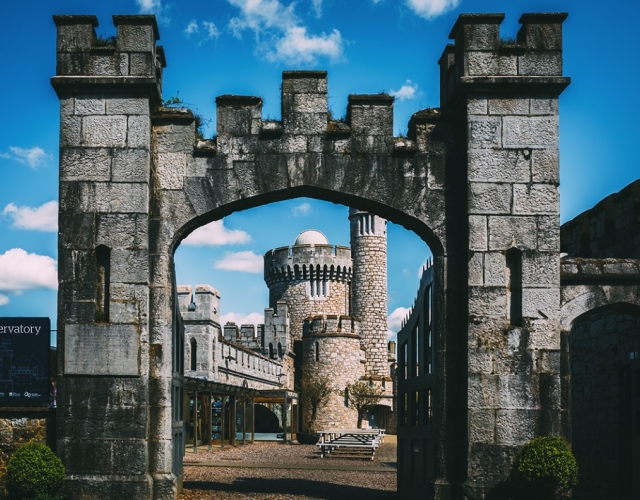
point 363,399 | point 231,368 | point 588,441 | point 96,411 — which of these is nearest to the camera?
point 96,411

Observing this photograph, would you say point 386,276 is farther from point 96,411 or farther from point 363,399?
point 96,411

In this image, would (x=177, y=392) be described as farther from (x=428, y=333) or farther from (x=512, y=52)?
(x=512, y=52)

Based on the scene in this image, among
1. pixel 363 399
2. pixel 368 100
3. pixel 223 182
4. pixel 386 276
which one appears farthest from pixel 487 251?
pixel 386 276

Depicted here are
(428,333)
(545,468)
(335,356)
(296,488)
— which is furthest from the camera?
(335,356)

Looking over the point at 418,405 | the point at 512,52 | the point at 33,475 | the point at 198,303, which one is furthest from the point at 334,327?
the point at 33,475

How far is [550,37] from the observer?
8969 mm

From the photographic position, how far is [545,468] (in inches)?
318

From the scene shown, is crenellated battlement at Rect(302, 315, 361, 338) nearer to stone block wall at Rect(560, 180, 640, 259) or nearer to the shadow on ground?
the shadow on ground

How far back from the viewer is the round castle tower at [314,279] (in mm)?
48219

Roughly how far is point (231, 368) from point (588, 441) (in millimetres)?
18138

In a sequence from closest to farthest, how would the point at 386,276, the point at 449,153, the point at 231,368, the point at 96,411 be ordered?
the point at 96,411
the point at 449,153
the point at 231,368
the point at 386,276

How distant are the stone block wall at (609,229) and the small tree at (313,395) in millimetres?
25835

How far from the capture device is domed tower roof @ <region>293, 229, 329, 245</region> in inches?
2120

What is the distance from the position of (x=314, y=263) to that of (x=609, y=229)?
37.3m
